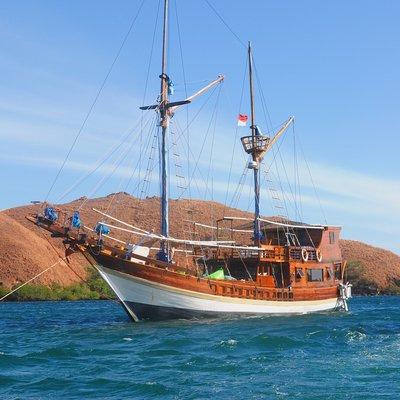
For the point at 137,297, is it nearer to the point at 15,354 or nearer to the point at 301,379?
the point at 15,354

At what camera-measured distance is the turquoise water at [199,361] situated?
16.9 meters

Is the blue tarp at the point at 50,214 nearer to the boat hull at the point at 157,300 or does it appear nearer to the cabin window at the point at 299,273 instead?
the boat hull at the point at 157,300

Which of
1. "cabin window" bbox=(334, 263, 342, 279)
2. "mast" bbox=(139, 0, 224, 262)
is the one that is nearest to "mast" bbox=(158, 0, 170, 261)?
"mast" bbox=(139, 0, 224, 262)

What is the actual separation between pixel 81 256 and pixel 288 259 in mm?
65356

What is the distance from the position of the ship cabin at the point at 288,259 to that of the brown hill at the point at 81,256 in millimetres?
15584

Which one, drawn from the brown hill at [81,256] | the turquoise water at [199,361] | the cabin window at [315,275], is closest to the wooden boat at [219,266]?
the cabin window at [315,275]

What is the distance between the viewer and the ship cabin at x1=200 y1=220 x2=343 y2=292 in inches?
1688

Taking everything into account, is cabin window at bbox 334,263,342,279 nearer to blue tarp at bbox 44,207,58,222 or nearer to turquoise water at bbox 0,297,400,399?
turquoise water at bbox 0,297,400,399

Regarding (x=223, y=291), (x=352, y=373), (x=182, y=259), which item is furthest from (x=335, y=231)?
(x=182, y=259)

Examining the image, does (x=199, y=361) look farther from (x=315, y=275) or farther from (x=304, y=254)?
(x=315, y=275)

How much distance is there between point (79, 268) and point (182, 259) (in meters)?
17.0

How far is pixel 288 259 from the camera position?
43594mm

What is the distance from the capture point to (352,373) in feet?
62.6

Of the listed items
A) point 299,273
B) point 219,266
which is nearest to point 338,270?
point 299,273
